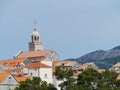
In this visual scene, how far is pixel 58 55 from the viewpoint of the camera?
184000mm

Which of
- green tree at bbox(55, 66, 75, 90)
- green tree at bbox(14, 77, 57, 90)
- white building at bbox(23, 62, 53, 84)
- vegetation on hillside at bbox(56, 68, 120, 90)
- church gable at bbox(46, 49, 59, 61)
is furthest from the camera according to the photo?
church gable at bbox(46, 49, 59, 61)

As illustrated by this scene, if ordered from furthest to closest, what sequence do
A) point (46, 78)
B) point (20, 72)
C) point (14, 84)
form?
point (20, 72) < point (46, 78) < point (14, 84)

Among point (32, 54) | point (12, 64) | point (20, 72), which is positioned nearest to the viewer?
point (20, 72)

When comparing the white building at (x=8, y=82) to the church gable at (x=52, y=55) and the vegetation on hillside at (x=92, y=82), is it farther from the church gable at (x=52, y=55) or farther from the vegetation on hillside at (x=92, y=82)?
the church gable at (x=52, y=55)

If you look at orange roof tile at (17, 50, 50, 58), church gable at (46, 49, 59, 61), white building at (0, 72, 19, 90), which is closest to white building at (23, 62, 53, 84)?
white building at (0, 72, 19, 90)

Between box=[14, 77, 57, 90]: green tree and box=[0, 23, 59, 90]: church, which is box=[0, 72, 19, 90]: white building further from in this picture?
box=[14, 77, 57, 90]: green tree

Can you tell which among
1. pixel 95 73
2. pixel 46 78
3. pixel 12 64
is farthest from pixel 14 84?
pixel 12 64

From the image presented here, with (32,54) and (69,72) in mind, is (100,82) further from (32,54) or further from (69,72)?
(32,54)

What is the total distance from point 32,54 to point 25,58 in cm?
637

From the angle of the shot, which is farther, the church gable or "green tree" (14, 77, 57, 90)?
the church gable

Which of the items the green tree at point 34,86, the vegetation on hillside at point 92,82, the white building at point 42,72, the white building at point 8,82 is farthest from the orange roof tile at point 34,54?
the green tree at point 34,86

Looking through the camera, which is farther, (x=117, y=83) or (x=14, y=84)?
(x=14, y=84)

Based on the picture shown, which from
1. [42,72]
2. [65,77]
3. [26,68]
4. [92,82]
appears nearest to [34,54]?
[26,68]

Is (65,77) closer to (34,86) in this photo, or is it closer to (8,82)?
(34,86)
